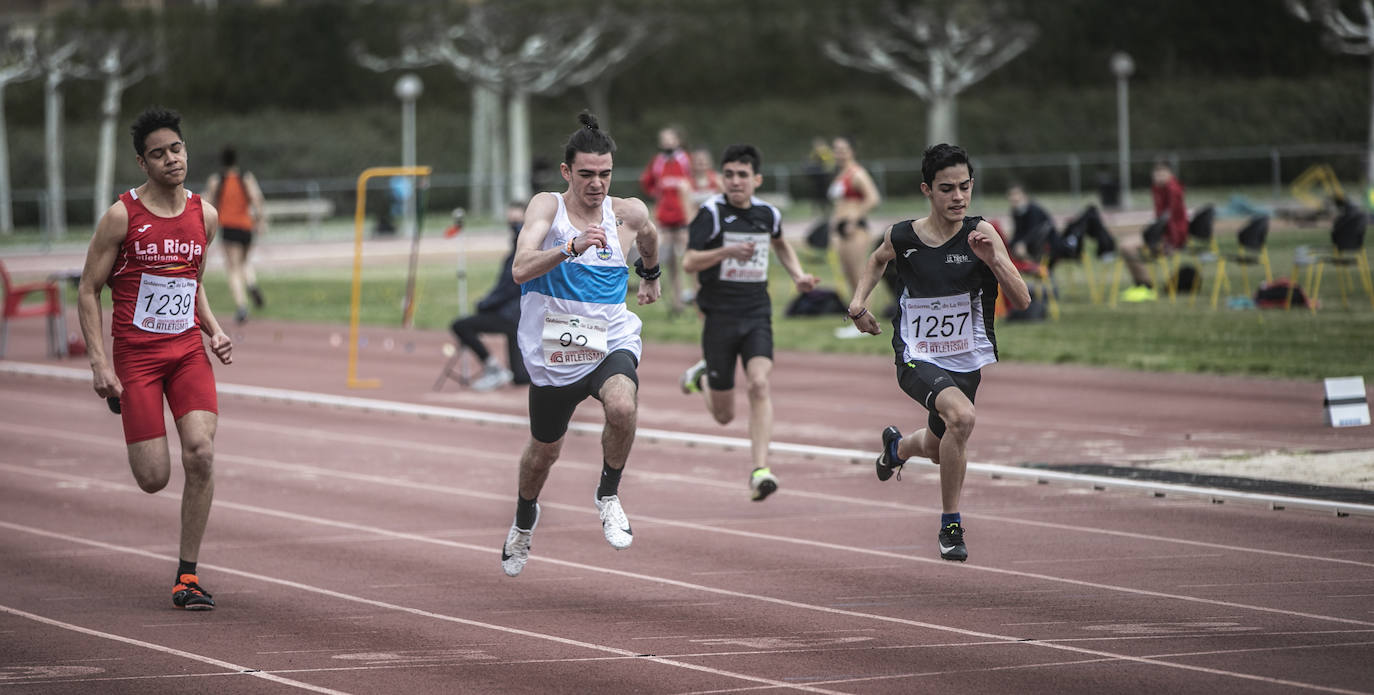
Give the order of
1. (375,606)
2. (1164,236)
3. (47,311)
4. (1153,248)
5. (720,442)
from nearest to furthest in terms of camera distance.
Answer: (375,606) → (720,442) → (47,311) → (1153,248) → (1164,236)

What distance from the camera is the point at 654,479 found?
11.1 meters

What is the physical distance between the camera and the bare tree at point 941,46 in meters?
43.2

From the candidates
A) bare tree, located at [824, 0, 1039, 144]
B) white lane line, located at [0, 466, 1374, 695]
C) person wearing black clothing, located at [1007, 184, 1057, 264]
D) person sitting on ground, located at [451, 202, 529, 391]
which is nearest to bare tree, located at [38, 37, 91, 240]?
bare tree, located at [824, 0, 1039, 144]

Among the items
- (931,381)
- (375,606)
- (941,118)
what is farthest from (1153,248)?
(941,118)

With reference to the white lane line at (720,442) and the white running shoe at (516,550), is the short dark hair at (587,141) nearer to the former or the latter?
the white running shoe at (516,550)

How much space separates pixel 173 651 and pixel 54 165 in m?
36.5

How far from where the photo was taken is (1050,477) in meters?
10.4

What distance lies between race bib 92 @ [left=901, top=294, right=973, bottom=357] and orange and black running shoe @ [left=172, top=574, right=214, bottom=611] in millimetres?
3510

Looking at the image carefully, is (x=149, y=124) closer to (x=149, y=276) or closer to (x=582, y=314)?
(x=149, y=276)

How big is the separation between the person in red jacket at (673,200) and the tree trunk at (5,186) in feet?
73.7

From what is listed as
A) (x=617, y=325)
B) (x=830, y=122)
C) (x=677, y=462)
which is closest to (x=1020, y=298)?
(x=617, y=325)

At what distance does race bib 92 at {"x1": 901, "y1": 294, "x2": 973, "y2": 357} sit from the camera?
26.1ft

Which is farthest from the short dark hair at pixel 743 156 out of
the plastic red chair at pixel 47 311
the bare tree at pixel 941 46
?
the bare tree at pixel 941 46

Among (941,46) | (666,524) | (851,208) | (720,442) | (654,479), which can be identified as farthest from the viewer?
(941,46)
